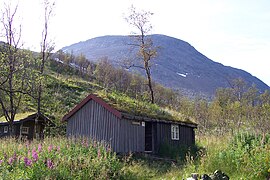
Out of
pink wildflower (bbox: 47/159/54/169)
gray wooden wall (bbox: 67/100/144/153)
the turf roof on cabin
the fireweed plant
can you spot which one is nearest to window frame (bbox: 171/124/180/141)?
the turf roof on cabin

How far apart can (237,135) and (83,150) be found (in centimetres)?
606

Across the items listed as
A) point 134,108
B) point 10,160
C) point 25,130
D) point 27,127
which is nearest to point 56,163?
point 10,160

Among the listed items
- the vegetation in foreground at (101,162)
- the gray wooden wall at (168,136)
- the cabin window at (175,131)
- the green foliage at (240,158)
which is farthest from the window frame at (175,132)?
the green foliage at (240,158)

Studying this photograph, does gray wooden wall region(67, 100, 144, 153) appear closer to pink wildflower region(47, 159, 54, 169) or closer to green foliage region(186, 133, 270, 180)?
green foliage region(186, 133, 270, 180)

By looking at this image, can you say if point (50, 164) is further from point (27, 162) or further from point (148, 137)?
point (148, 137)

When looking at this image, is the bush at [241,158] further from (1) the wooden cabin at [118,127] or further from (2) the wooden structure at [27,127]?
(2) the wooden structure at [27,127]

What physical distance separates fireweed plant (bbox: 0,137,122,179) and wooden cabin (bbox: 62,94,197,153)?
483cm

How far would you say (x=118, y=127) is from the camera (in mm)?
18406

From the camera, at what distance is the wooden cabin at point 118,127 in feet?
60.7

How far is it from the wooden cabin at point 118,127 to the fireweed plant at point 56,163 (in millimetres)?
4834

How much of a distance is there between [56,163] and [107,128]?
819 cm

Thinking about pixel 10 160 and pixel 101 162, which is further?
pixel 101 162

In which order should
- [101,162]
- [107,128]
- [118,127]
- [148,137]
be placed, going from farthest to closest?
[148,137] < [107,128] < [118,127] < [101,162]

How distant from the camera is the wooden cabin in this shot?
18.5 metres
